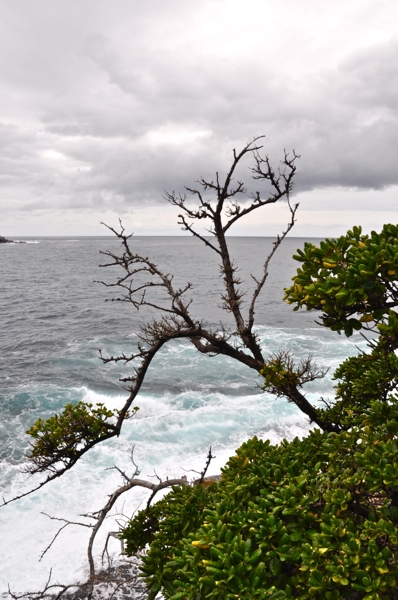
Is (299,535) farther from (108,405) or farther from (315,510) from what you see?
(108,405)

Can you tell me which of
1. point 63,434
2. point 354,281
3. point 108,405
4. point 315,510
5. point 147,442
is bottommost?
point 147,442

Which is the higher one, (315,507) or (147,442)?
(315,507)

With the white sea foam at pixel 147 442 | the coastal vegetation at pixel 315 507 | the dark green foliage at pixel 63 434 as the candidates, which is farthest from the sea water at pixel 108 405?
the coastal vegetation at pixel 315 507

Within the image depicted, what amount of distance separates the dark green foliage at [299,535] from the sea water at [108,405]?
105 inches

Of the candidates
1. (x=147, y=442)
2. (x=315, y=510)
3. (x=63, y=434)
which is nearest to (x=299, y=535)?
(x=315, y=510)

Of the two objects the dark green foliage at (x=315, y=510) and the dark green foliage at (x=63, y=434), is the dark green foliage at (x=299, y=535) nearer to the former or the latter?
the dark green foliage at (x=315, y=510)

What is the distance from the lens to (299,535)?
3777 millimetres

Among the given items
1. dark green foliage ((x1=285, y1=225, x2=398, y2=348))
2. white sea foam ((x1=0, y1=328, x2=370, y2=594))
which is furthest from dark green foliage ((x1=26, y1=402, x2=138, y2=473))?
white sea foam ((x1=0, y1=328, x2=370, y2=594))

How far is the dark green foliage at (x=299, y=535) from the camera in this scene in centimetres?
347

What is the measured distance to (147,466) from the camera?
701 inches

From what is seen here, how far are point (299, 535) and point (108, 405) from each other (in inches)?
826

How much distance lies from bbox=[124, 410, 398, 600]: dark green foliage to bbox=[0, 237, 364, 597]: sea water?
2.67m

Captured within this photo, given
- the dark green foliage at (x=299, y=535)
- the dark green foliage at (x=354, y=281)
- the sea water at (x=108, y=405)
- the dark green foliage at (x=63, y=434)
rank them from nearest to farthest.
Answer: the dark green foliage at (x=299, y=535), the dark green foliage at (x=354, y=281), the dark green foliage at (x=63, y=434), the sea water at (x=108, y=405)

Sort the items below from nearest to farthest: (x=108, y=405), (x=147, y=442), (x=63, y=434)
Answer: (x=63, y=434) → (x=147, y=442) → (x=108, y=405)
